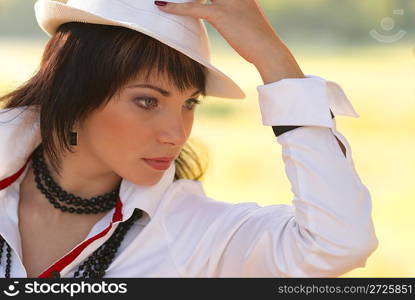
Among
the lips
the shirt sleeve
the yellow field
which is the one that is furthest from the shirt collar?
the shirt sleeve

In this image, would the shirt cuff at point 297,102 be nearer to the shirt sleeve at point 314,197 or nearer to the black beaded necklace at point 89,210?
the shirt sleeve at point 314,197

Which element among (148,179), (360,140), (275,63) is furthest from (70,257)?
(360,140)

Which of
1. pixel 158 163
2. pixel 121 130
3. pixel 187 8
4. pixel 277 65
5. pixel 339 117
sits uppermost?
pixel 187 8

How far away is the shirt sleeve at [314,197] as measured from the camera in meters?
2.71

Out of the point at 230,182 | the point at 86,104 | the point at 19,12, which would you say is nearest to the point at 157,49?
the point at 86,104

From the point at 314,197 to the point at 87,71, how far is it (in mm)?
951

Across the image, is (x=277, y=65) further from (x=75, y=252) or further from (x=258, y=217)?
(x=75, y=252)

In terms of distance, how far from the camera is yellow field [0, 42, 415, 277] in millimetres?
8852

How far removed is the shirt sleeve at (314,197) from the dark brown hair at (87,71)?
0.36 m

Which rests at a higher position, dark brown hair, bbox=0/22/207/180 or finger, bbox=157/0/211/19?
finger, bbox=157/0/211/19

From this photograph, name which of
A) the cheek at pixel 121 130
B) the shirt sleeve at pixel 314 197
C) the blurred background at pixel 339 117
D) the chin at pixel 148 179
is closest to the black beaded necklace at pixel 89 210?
the chin at pixel 148 179

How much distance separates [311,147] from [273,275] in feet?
1.54

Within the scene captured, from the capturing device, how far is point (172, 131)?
2982 millimetres

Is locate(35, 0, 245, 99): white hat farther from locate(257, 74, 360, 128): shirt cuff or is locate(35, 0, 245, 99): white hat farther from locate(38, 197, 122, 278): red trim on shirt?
locate(38, 197, 122, 278): red trim on shirt
